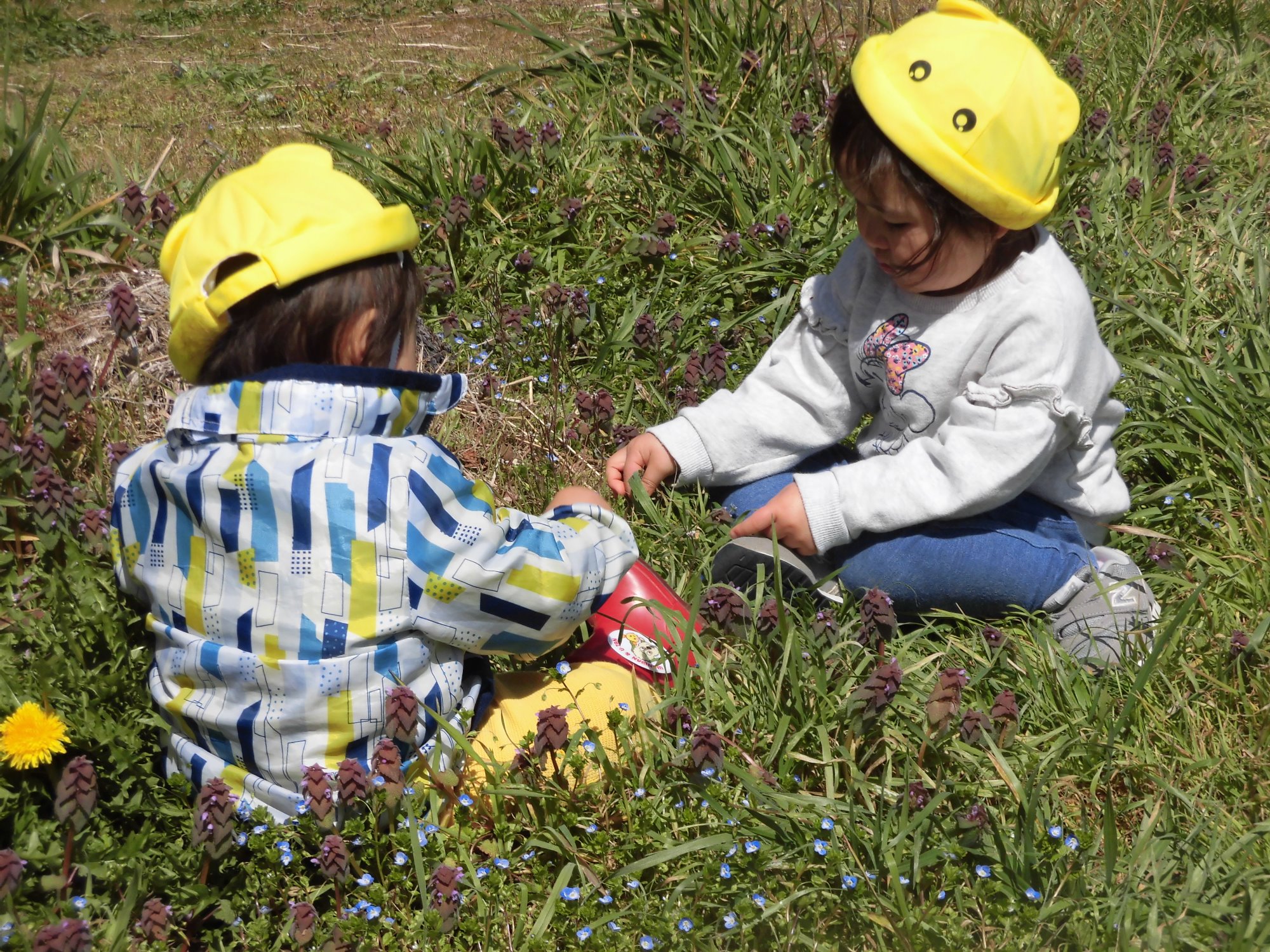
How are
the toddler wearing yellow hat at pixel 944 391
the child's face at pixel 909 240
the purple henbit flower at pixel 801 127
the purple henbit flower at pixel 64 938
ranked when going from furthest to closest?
the purple henbit flower at pixel 801 127 < the child's face at pixel 909 240 < the toddler wearing yellow hat at pixel 944 391 < the purple henbit flower at pixel 64 938

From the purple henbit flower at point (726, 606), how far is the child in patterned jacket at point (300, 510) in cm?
46

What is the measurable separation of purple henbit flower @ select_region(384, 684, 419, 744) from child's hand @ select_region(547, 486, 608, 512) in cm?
72

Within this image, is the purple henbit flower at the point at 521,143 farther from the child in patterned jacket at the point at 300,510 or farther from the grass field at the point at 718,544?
the child in patterned jacket at the point at 300,510

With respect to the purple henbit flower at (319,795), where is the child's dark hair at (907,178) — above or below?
above

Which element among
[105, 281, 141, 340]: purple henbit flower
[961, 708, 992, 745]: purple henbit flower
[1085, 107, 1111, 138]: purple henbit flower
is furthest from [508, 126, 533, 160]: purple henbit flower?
[961, 708, 992, 745]: purple henbit flower

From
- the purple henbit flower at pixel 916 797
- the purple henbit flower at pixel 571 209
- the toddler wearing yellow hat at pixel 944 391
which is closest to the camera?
the purple henbit flower at pixel 916 797

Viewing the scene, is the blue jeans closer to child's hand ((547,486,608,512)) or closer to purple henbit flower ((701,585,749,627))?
purple henbit flower ((701,585,749,627))

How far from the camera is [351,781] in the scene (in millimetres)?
1948

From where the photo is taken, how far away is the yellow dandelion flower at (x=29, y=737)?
1.98 m

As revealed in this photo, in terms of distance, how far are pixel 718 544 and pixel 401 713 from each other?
1.10m

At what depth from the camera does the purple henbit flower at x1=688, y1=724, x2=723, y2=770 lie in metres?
2.04

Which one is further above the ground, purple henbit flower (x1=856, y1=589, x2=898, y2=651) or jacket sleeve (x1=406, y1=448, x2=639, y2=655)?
jacket sleeve (x1=406, y1=448, x2=639, y2=655)

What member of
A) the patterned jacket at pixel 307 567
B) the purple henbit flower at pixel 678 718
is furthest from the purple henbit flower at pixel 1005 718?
the patterned jacket at pixel 307 567

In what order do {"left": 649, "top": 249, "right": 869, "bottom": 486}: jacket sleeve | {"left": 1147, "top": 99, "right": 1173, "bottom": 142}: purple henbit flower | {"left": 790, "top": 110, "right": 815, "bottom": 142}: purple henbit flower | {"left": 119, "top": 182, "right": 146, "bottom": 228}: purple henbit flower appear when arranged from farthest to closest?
{"left": 1147, "top": 99, "right": 1173, "bottom": 142}: purple henbit flower < {"left": 790, "top": 110, "right": 815, "bottom": 142}: purple henbit flower < {"left": 119, "top": 182, "right": 146, "bottom": 228}: purple henbit flower < {"left": 649, "top": 249, "right": 869, "bottom": 486}: jacket sleeve
